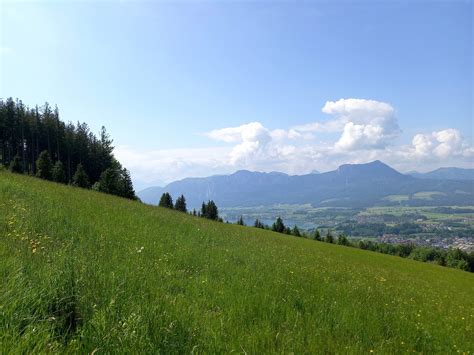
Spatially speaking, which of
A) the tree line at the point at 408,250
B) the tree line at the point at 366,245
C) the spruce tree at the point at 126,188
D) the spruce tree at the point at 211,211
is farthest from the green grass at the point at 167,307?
the spruce tree at the point at 211,211

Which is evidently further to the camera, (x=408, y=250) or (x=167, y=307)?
(x=408, y=250)

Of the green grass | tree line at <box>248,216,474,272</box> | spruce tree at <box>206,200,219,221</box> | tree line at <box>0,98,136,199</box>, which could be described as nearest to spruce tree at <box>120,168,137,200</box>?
tree line at <box>0,98,136,199</box>

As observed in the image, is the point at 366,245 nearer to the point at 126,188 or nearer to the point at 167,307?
the point at 126,188

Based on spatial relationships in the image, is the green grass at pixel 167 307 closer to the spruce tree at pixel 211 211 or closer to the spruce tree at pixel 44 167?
the spruce tree at pixel 44 167

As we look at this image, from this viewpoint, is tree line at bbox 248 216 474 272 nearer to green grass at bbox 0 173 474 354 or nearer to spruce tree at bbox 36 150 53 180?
spruce tree at bbox 36 150 53 180

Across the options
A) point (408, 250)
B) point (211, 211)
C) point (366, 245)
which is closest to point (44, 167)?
point (211, 211)

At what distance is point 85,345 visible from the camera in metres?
3.05

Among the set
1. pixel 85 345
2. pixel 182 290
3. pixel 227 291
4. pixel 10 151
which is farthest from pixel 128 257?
pixel 10 151

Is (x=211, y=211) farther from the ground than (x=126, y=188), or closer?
closer

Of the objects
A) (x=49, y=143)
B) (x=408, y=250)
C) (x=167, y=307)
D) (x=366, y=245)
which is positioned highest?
(x=49, y=143)

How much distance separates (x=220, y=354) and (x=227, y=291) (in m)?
2.03

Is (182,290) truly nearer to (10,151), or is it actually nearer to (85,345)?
(85,345)

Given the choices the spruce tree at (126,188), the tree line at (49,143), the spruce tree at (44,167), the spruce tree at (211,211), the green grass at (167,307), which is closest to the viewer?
the green grass at (167,307)

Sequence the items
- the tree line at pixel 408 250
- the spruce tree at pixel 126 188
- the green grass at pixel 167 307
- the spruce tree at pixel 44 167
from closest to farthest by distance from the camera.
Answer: the green grass at pixel 167 307
the spruce tree at pixel 44 167
the spruce tree at pixel 126 188
the tree line at pixel 408 250
